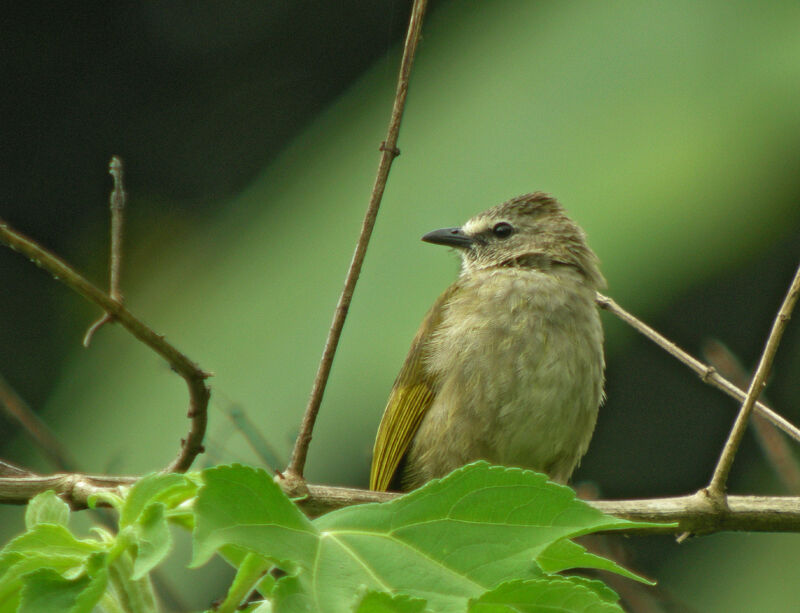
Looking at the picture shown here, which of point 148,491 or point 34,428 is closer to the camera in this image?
point 148,491

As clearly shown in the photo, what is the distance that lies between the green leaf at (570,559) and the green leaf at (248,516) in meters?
0.33

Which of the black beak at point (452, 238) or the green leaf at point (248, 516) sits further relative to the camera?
the black beak at point (452, 238)

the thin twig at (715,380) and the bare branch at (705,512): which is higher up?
the thin twig at (715,380)

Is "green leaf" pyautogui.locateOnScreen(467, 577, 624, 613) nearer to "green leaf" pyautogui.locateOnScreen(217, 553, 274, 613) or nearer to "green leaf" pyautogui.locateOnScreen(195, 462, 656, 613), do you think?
"green leaf" pyautogui.locateOnScreen(195, 462, 656, 613)

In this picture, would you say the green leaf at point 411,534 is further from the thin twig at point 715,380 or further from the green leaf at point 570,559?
the thin twig at point 715,380

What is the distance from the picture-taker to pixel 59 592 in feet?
3.79

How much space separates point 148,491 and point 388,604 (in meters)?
0.32

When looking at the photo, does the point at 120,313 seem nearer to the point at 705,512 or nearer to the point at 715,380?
the point at 705,512

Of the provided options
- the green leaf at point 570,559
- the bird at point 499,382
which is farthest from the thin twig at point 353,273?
the bird at point 499,382

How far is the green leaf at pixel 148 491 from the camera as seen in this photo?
1.21 metres

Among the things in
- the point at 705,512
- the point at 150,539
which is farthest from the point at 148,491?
the point at 705,512

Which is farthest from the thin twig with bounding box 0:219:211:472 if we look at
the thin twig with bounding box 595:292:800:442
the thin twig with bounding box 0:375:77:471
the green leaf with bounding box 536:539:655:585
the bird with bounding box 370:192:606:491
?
the bird with bounding box 370:192:606:491

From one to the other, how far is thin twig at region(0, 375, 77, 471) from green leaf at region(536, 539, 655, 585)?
6.43 ft

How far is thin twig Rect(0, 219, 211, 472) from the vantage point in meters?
1.72
